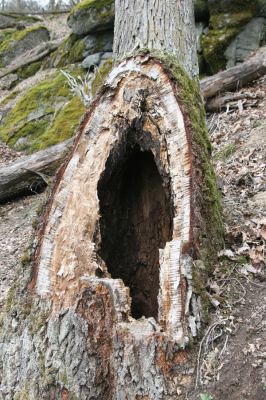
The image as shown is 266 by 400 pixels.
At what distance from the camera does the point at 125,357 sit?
2.38 metres

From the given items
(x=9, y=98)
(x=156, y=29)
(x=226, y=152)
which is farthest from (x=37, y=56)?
(x=156, y=29)

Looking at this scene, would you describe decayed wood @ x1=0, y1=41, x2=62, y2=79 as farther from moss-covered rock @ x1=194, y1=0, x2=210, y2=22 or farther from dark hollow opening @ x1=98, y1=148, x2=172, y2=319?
dark hollow opening @ x1=98, y1=148, x2=172, y2=319

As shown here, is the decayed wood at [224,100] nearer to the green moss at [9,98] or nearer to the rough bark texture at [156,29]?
the rough bark texture at [156,29]

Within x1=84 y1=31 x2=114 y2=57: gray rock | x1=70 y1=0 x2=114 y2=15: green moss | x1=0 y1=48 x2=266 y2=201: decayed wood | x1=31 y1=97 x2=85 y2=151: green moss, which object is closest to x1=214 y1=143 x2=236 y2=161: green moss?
x1=0 y1=48 x2=266 y2=201: decayed wood

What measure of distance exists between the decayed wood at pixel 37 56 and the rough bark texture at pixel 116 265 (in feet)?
41.8

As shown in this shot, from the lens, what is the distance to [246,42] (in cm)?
850

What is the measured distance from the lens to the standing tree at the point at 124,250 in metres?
2.42

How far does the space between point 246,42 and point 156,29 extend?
5699 mm

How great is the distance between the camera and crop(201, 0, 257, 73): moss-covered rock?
8469 mm

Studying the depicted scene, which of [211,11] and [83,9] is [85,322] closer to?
[211,11]

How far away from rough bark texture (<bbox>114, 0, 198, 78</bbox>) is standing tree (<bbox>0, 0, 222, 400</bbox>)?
0.02 metres

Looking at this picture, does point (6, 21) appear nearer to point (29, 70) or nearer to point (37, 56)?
point (37, 56)

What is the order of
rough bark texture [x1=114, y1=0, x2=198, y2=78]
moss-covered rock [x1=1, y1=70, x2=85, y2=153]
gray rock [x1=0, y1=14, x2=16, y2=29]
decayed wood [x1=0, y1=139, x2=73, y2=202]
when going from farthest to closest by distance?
gray rock [x1=0, y1=14, x2=16, y2=29], moss-covered rock [x1=1, y1=70, x2=85, y2=153], decayed wood [x1=0, y1=139, x2=73, y2=202], rough bark texture [x1=114, y1=0, x2=198, y2=78]

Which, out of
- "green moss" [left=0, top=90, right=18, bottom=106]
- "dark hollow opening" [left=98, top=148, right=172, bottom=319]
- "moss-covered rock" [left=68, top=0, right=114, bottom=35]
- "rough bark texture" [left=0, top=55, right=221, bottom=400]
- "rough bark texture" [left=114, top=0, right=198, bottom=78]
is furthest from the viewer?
"green moss" [left=0, top=90, right=18, bottom=106]
